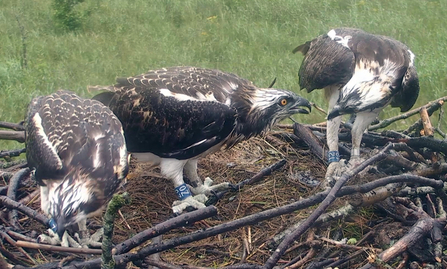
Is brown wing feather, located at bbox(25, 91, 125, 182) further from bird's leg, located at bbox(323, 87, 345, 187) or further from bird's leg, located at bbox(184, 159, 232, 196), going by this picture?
bird's leg, located at bbox(323, 87, 345, 187)

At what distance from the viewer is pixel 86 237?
171 inches

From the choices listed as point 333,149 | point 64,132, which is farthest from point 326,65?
point 64,132

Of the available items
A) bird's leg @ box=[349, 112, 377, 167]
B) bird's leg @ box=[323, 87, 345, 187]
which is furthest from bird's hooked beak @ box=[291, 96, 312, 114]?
bird's leg @ box=[349, 112, 377, 167]

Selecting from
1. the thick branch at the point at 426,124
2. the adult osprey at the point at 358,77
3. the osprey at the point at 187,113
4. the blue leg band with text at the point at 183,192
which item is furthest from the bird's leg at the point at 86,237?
the thick branch at the point at 426,124

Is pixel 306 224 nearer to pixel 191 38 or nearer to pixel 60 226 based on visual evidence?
pixel 60 226

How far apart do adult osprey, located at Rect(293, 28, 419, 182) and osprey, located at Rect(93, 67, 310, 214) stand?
0.44 m

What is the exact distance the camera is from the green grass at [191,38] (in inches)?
363

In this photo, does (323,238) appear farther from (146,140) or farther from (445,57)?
(445,57)

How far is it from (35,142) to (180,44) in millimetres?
6467

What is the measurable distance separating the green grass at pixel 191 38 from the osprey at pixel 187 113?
10.7 feet

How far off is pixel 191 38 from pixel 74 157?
6831 millimetres

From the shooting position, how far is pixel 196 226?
4707 mm

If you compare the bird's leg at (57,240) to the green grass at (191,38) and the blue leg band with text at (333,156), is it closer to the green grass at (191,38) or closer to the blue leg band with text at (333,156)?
the blue leg band with text at (333,156)

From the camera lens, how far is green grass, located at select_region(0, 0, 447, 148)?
9.23m
